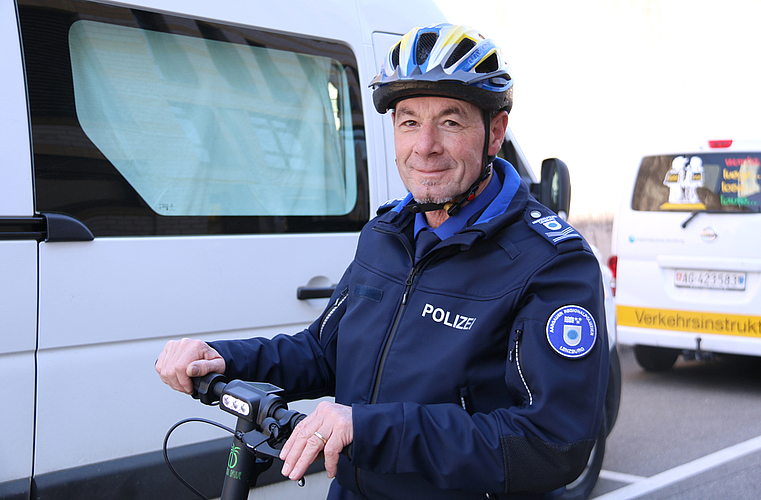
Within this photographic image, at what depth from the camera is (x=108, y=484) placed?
2238 mm

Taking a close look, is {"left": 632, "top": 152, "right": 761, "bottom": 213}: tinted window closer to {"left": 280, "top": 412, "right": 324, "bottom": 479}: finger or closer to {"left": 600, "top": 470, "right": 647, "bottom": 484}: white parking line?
{"left": 600, "top": 470, "right": 647, "bottom": 484}: white parking line

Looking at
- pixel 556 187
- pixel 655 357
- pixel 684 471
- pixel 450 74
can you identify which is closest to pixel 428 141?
pixel 450 74

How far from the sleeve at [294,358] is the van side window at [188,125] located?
2.62 feet

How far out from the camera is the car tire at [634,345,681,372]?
22.9ft

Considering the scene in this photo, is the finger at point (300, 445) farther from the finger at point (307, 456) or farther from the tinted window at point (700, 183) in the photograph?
the tinted window at point (700, 183)

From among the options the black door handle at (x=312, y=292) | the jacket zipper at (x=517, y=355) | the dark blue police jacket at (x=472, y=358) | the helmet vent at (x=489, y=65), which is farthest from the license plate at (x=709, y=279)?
the jacket zipper at (x=517, y=355)

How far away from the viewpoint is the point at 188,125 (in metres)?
2.51

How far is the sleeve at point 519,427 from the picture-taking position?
1307mm

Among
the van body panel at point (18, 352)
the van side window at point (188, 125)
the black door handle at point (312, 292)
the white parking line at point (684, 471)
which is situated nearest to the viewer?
the van body panel at point (18, 352)

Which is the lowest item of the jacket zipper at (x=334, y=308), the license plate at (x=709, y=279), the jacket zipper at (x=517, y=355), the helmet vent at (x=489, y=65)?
the license plate at (x=709, y=279)

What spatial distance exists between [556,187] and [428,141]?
1603mm

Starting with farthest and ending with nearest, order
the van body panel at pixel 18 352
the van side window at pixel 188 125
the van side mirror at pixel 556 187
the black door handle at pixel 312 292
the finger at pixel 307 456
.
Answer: the van side mirror at pixel 556 187 → the black door handle at pixel 312 292 → the van side window at pixel 188 125 → the van body panel at pixel 18 352 → the finger at pixel 307 456

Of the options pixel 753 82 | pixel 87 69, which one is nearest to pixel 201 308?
pixel 87 69

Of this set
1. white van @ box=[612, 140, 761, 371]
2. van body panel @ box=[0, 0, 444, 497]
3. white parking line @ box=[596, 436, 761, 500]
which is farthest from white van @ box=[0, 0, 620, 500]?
white van @ box=[612, 140, 761, 371]
